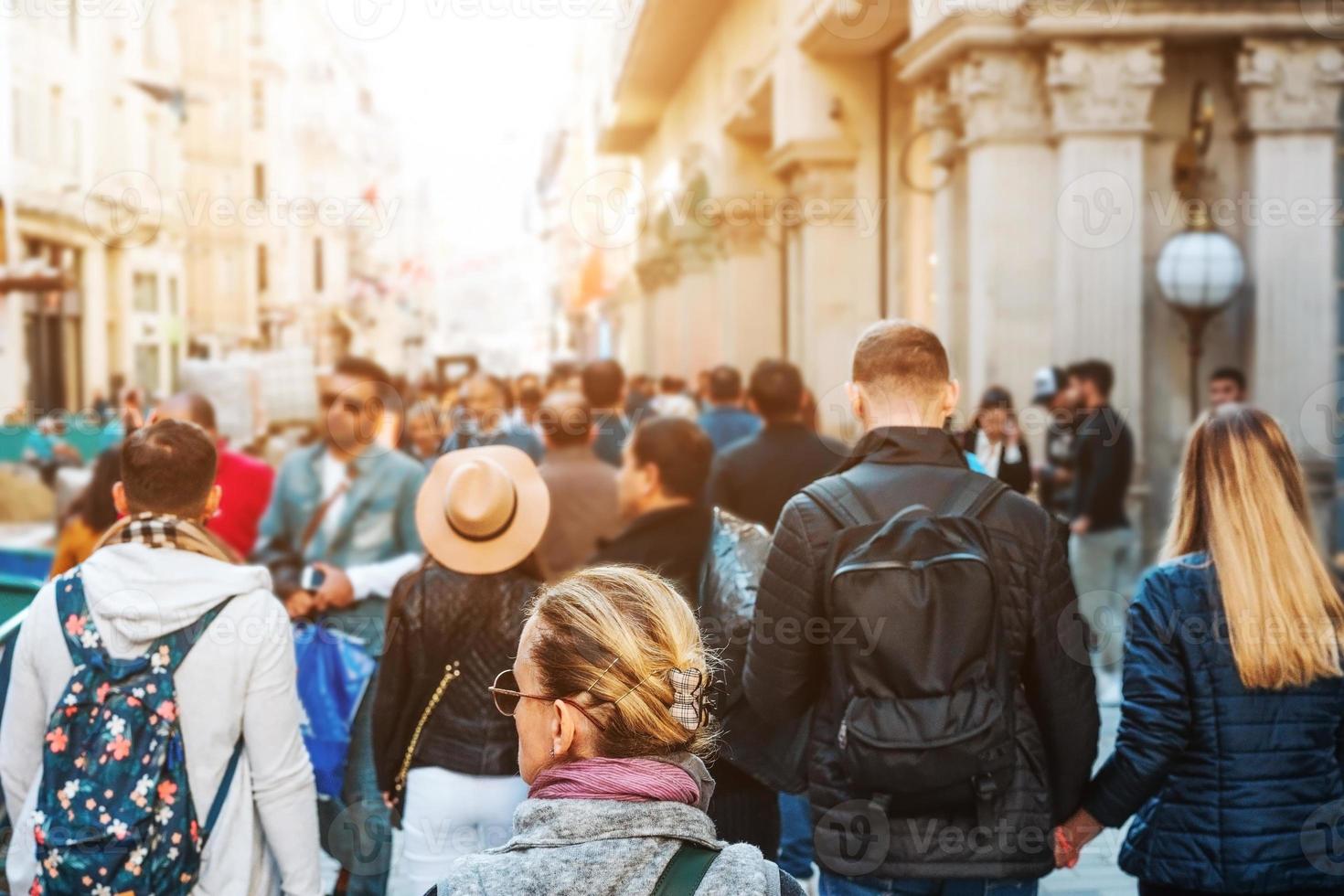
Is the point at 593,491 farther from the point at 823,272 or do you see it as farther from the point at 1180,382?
the point at 823,272

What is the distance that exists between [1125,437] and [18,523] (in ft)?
34.7

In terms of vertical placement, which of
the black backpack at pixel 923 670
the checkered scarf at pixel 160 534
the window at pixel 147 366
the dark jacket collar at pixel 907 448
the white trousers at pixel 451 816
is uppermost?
the window at pixel 147 366

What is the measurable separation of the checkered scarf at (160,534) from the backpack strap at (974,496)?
1.75 meters

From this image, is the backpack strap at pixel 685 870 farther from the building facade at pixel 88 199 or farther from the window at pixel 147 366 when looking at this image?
the window at pixel 147 366

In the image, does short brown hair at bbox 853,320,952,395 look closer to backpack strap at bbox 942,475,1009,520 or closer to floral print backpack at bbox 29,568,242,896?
backpack strap at bbox 942,475,1009,520

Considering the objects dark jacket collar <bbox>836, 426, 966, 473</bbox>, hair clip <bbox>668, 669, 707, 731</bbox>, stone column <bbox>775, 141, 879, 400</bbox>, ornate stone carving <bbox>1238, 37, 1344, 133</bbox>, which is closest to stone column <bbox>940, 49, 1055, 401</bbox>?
ornate stone carving <bbox>1238, 37, 1344, 133</bbox>

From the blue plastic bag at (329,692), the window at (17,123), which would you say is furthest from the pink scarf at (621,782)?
the window at (17,123)

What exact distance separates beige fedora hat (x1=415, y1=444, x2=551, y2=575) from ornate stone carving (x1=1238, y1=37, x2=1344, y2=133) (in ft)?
25.4

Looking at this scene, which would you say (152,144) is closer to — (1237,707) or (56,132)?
(56,132)

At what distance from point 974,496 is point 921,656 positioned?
0.50 m

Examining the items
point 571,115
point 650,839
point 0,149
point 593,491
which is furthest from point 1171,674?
point 571,115

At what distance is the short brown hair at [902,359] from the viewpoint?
379 centimetres

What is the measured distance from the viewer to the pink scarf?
200cm

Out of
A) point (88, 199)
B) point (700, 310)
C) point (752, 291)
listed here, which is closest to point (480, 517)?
point (752, 291)
